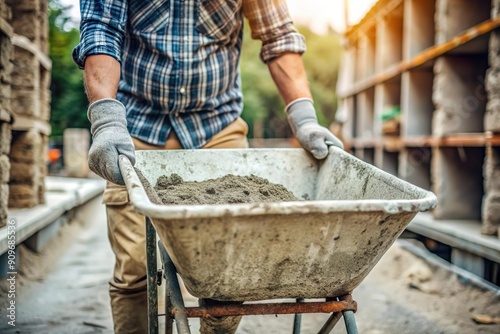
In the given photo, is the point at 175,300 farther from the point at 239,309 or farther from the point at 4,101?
the point at 4,101

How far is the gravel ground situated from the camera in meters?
3.18

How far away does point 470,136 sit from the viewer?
390cm

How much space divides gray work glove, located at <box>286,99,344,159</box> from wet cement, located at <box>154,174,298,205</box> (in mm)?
222

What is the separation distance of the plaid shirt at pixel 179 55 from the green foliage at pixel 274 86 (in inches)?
865

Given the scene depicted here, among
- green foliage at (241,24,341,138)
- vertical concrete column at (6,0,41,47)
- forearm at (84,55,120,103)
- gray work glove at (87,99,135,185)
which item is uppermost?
green foliage at (241,24,341,138)

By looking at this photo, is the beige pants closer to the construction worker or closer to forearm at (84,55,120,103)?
the construction worker

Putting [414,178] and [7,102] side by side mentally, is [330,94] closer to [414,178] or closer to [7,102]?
[414,178]

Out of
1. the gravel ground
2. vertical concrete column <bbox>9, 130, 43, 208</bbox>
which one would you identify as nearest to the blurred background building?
the gravel ground

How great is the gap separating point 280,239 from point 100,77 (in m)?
0.95

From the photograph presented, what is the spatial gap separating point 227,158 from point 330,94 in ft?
102

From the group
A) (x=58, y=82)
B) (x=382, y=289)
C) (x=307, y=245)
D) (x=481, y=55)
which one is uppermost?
(x=58, y=82)

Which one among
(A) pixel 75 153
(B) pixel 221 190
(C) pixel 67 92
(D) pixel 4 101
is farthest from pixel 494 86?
(C) pixel 67 92

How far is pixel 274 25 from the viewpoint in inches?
93.4

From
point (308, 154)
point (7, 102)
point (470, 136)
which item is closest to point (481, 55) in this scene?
point (470, 136)
